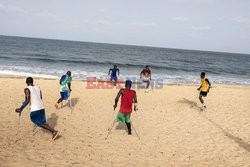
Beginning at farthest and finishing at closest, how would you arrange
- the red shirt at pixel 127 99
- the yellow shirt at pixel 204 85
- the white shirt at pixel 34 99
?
the yellow shirt at pixel 204 85, the red shirt at pixel 127 99, the white shirt at pixel 34 99

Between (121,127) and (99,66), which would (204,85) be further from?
(99,66)

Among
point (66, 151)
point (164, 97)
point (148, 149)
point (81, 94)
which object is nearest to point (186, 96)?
point (164, 97)

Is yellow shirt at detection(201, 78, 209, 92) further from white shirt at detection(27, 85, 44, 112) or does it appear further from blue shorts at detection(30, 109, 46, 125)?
white shirt at detection(27, 85, 44, 112)

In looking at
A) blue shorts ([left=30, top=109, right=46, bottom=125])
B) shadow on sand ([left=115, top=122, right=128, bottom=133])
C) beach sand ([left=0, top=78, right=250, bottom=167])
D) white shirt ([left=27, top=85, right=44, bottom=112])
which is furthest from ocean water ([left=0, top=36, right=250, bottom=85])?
white shirt ([left=27, top=85, right=44, bottom=112])

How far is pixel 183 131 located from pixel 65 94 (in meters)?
5.51

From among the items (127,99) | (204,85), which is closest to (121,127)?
(127,99)

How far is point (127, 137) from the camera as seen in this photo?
8.26 m

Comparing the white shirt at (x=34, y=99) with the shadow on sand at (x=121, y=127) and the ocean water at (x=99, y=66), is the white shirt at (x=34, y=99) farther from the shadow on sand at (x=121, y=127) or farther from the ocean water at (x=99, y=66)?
the ocean water at (x=99, y=66)

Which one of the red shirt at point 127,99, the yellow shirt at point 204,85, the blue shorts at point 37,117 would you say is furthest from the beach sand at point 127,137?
the yellow shirt at point 204,85

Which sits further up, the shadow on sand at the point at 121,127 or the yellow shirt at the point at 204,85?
the yellow shirt at the point at 204,85

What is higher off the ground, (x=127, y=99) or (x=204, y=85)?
(x=204, y=85)

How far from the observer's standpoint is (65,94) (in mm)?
10609

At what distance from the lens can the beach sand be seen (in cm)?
657

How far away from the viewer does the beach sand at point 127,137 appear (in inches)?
259
